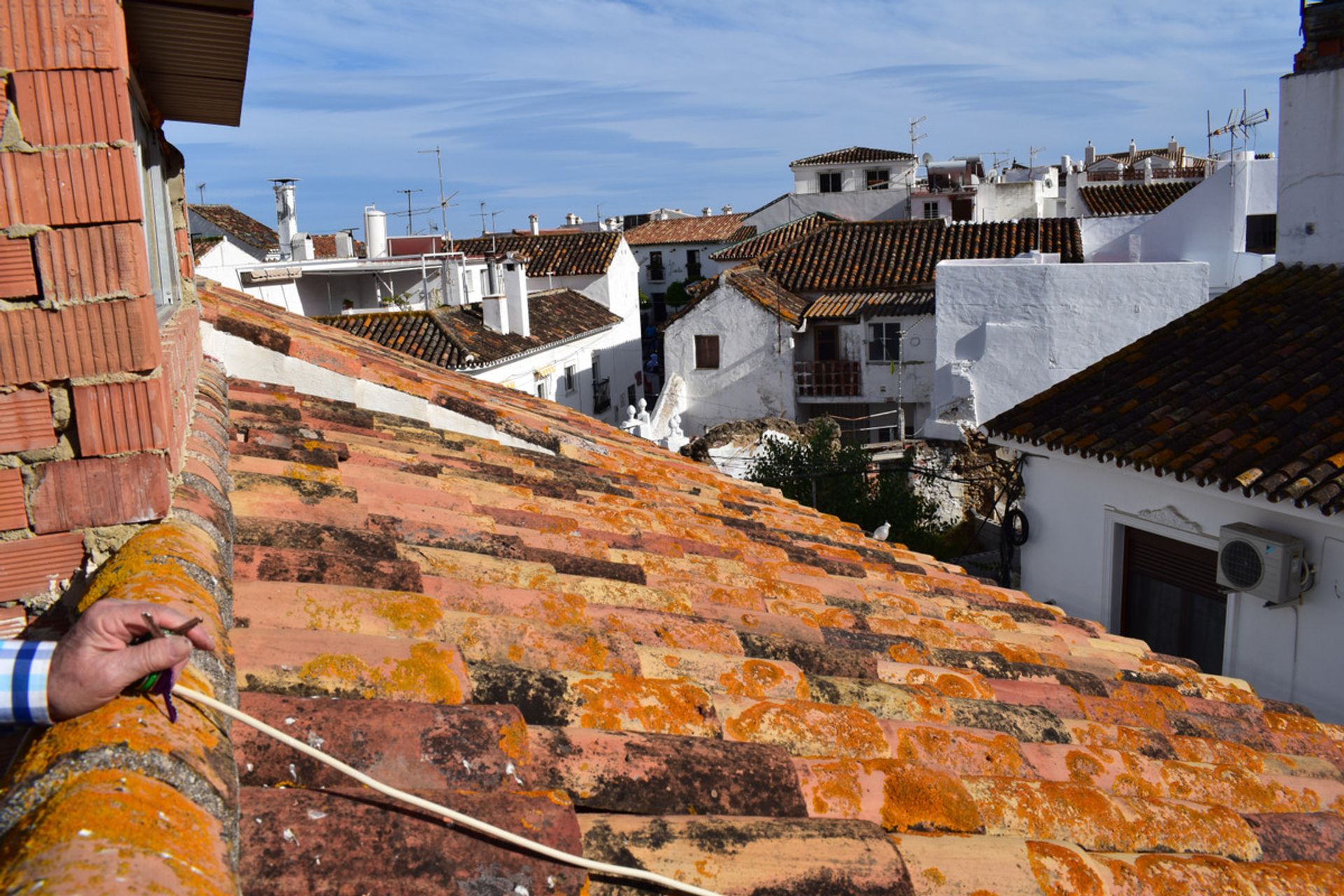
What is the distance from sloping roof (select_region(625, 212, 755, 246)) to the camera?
160 feet

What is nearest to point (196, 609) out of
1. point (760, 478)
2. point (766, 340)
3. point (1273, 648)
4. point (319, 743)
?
point (319, 743)

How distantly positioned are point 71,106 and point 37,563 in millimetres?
1068

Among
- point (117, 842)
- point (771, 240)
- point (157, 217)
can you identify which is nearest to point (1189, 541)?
point (157, 217)

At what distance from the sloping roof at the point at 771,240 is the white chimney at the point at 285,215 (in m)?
14.6

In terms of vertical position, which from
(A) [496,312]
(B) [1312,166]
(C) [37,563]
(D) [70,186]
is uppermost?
(B) [1312,166]

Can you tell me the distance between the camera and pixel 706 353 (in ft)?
90.7

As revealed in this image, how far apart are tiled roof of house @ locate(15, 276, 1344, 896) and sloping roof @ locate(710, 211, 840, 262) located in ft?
105

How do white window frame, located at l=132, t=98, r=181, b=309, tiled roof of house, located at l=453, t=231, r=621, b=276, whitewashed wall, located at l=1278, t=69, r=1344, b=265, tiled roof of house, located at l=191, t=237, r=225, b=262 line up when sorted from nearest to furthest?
white window frame, located at l=132, t=98, r=181, b=309 → whitewashed wall, located at l=1278, t=69, r=1344, b=265 → tiled roof of house, located at l=191, t=237, r=225, b=262 → tiled roof of house, located at l=453, t=231, r=621, b=276

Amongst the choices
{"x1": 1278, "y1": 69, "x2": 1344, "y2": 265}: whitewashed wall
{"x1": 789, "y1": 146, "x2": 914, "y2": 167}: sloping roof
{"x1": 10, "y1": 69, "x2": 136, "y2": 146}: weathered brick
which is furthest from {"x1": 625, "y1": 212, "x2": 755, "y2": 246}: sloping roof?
{"x1": 10, "y1": 69, "x2": 136, "y2": 146}: weathered brick

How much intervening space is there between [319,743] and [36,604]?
3.22ft

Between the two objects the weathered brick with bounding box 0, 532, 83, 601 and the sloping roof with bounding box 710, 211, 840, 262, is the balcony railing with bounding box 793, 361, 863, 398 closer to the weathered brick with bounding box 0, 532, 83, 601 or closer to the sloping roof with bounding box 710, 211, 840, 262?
the sloping roof with bounding box 710, 211, 840, 262

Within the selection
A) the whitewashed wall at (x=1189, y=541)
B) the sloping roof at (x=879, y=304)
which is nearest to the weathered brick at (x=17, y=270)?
the whitewashed wall at (x=1189, y=541)

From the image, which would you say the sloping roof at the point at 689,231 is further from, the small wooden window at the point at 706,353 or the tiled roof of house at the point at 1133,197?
the small wooden window at the point at 706,353

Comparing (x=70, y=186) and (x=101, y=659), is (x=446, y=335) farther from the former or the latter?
(x=101, y=659)
